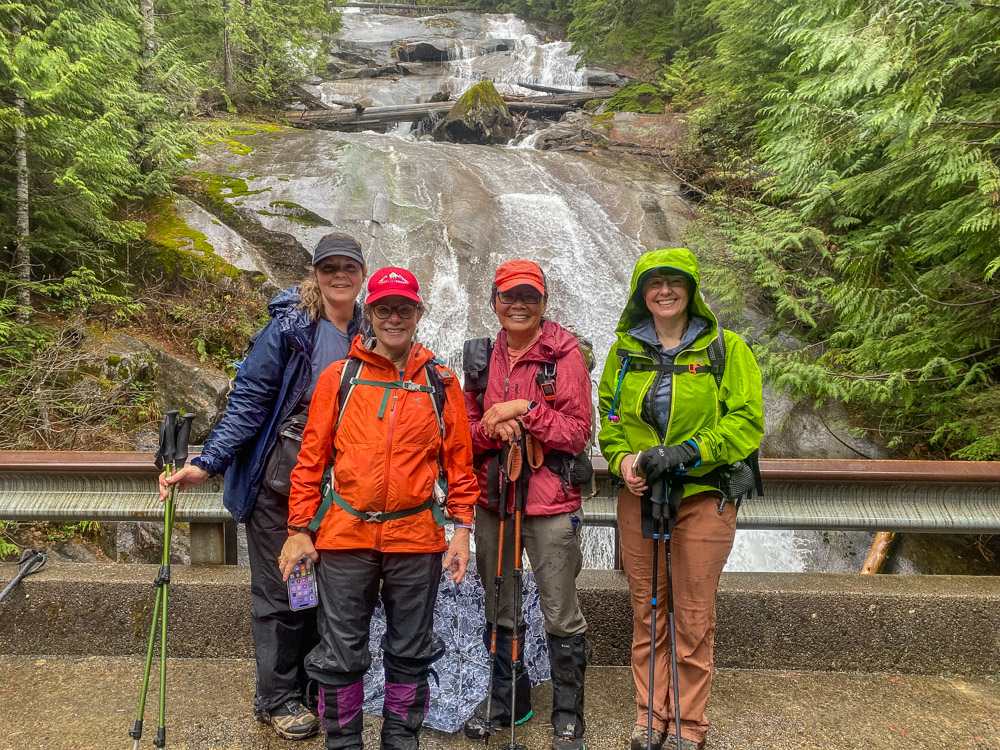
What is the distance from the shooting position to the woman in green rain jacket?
281 cm

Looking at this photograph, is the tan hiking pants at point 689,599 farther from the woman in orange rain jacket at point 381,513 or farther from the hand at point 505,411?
the woman in orange rain jacket at point 381,513

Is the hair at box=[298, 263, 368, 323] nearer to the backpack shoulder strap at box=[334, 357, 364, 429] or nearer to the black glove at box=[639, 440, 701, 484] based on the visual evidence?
the backpack shoulder strap at box=[334, 357, 364, 429]

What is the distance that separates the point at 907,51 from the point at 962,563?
15.8 feet

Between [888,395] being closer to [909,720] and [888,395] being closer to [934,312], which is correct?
[934,312]

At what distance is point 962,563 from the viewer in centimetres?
631

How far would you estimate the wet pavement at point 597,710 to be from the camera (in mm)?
2961

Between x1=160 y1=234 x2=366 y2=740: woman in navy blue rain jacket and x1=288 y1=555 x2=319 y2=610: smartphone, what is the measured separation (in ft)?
1.00

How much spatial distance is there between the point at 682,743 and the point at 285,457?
2233 mm

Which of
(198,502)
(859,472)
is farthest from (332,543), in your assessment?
(859,472)

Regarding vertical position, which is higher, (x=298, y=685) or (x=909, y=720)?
(x=298, y=685)

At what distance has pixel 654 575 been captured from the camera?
288 centimetres

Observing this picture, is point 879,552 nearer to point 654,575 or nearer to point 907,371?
point 907,371

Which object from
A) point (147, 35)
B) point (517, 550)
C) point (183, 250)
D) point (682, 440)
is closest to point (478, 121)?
point (147, 35)

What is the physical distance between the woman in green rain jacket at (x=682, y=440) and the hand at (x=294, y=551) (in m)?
1.39
